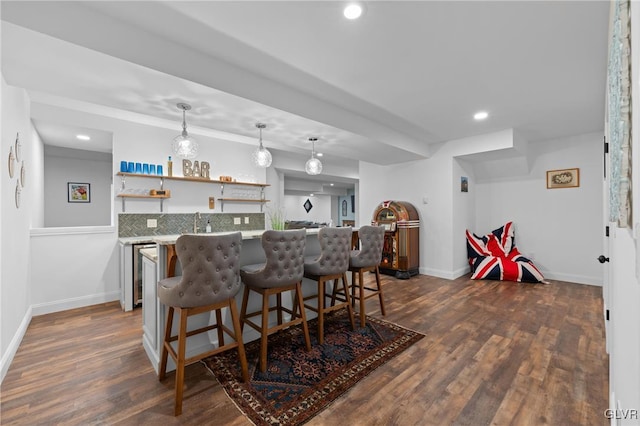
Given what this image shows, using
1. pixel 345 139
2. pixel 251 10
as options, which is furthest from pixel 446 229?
pixel 251 10

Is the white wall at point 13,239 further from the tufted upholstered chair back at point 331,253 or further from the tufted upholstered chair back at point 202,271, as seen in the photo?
the tufted upholstered chair back at point 331,253

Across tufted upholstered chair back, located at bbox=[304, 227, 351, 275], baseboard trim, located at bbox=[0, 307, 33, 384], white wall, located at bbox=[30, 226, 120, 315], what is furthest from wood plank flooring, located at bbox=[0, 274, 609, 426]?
tufted upholstered chair back, located at bbox=[304, 227, 351, 275]

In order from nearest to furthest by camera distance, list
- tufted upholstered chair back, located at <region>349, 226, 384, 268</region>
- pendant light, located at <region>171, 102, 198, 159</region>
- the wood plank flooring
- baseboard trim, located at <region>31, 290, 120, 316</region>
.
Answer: the wood plank flooring, pendant light, located at <region>171, 102, 198, 159</region>, tufted upholstered chair back, located at <region>349, 226, 384, 268</region>, baseboard trim, located at <region>31, 290, 120, 316</region>

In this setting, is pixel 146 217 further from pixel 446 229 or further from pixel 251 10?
pixel 446 229

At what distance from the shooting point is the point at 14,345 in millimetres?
2459

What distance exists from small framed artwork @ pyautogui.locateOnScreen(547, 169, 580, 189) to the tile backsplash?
5349 mm

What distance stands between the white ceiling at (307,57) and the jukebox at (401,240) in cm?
213

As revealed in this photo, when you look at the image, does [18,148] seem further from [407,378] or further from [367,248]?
[407,378]

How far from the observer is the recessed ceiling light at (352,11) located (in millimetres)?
1770

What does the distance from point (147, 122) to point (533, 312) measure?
583 centimetres

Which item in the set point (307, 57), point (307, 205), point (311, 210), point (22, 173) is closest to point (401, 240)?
point (307, 57)

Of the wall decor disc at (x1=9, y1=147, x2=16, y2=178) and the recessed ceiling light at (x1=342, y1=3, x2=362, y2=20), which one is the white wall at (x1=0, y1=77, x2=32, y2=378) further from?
the recessed ceiling light at (x1=342, y1=3, x2=362, y2=20)

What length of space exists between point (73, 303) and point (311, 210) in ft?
36.6

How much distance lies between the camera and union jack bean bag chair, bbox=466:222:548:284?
4801 mm
